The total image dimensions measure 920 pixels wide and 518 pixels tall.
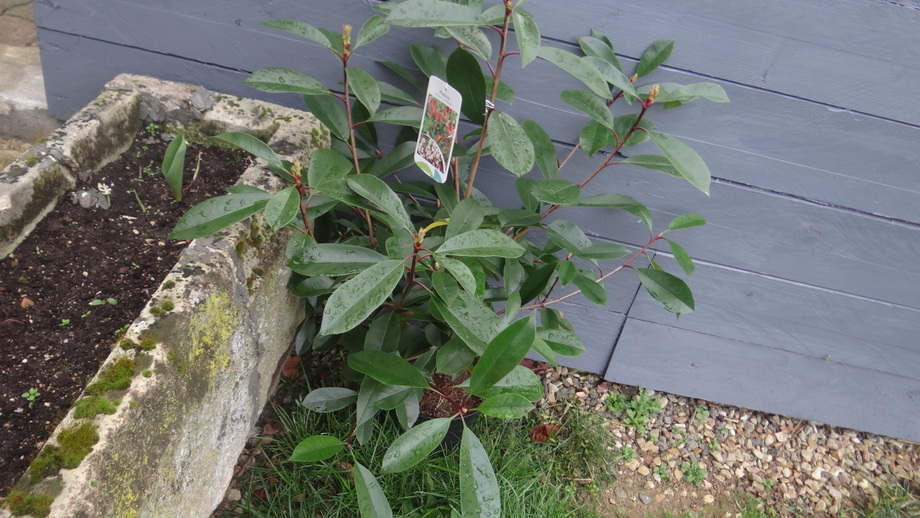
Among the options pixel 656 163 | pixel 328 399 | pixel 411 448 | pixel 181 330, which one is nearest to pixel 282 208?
pixel 181 330

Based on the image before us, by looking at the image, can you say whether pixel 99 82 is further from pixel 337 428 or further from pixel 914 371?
pixel 914 371

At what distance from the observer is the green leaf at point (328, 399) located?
1.51m

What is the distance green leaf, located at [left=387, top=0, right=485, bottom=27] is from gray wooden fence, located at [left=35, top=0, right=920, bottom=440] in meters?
0.48

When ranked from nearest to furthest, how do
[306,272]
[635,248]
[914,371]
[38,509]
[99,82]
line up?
[38,509] → [306,272] → [99,82] → [635,248] → [914,371]

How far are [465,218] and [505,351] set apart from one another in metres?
0.35

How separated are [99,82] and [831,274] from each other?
228 centimetres

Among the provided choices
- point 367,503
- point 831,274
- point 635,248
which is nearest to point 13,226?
point 367,503

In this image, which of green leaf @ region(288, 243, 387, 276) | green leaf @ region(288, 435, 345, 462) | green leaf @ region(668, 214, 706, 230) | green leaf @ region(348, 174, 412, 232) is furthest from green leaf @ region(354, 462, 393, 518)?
green leaf @ region(668, 214, 706, 230)

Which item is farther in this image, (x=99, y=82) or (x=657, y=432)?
(x=657, y=432)

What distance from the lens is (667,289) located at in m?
1.54

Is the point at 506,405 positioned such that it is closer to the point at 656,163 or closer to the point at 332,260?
the point at 332,260

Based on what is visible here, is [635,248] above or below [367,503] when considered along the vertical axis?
above

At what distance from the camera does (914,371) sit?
7.07 feet

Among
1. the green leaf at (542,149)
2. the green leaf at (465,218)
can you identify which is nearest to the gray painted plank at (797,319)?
the green leaf at (542,149)
